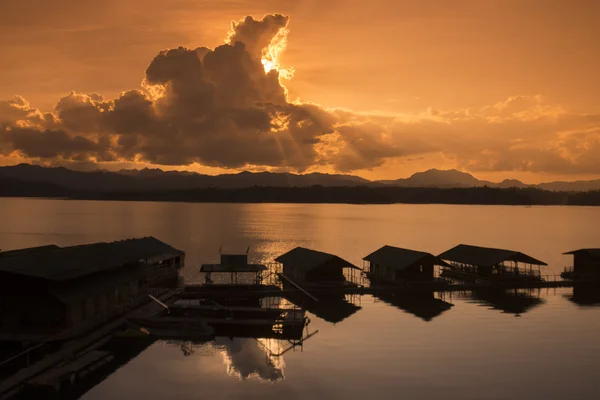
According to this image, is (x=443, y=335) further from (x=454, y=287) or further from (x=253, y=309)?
(x=454, y=287)

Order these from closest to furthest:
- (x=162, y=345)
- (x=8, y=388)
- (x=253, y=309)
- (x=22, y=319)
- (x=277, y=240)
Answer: (x=8, y=388) → (x=22, y=319) → (x=162, y=345) → (x=253, y=309) → (x=277, y=240)

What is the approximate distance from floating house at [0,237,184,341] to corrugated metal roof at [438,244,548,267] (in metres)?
48.9

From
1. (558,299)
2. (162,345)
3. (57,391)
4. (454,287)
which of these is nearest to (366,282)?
(454,287)

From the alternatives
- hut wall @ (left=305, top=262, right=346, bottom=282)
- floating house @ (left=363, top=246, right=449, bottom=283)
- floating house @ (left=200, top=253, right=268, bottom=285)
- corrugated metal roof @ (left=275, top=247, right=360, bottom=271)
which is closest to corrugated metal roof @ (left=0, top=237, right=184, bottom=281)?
floating house @ (left=200, top=253, right=268, bottom=285)

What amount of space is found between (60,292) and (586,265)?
7542cm

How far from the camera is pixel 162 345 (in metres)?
46.5

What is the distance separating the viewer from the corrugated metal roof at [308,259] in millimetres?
71062

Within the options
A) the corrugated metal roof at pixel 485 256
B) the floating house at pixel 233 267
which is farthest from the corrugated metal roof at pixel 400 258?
the floating house at pixel 233 267

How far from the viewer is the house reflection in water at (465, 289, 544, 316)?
64.1m

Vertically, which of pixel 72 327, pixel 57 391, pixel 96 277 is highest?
pixel 96 277

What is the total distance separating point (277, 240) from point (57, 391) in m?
139

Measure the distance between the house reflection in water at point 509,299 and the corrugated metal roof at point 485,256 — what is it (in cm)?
411

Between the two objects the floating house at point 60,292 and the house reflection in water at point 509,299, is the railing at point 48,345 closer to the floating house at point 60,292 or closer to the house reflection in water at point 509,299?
the floating house at point 60,292

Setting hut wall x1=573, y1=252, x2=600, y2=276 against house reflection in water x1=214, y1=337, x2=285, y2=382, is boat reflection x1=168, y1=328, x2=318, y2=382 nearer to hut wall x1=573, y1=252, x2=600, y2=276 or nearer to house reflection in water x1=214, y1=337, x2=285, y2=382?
Answer: house reflection in water x1=214, y1=337, x2=285, y2=382
